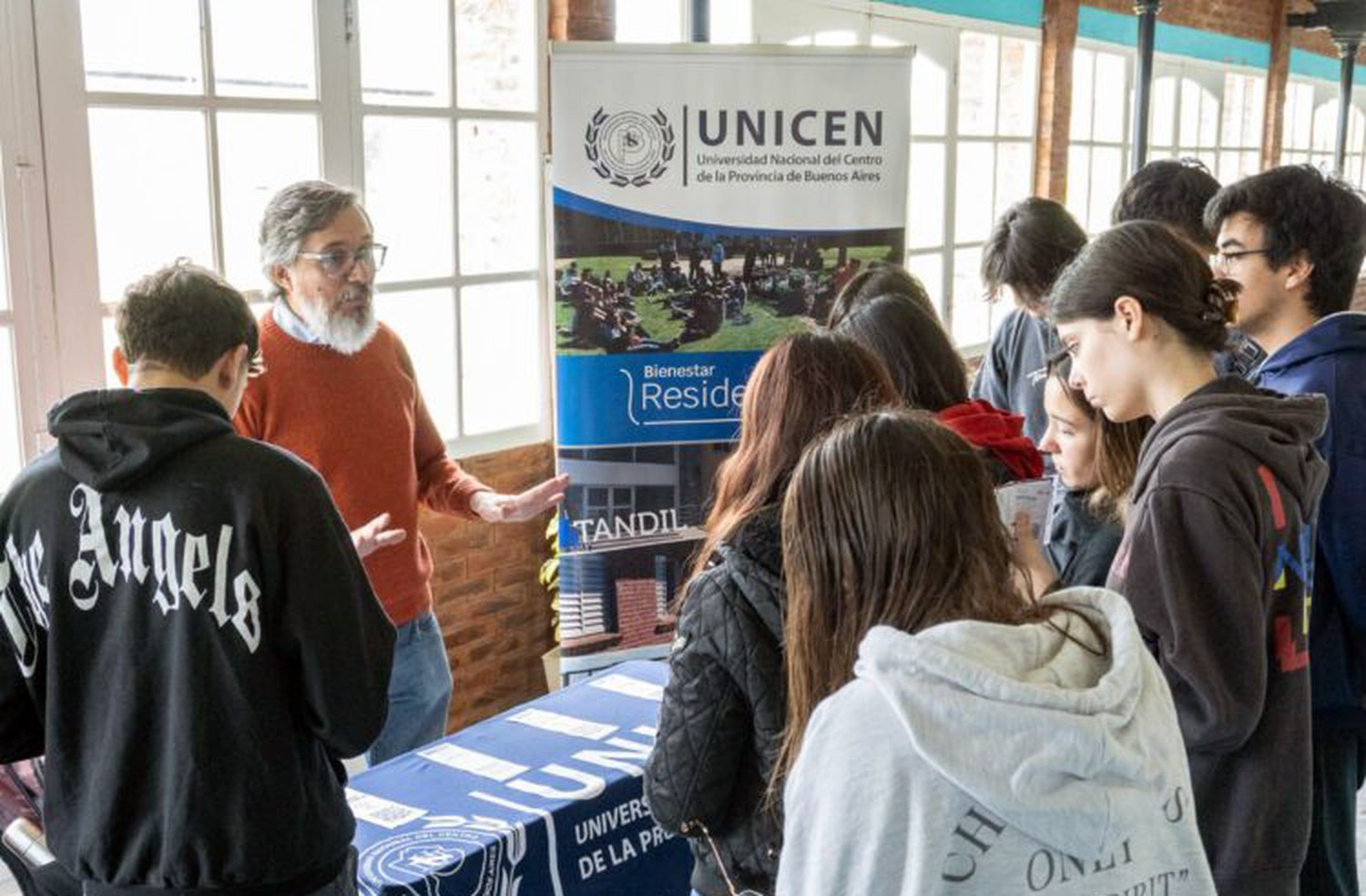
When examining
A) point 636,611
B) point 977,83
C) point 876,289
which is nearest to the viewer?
point 876,289

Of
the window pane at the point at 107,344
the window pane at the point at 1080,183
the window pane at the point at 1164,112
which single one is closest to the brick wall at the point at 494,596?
the window pane at the point at 107,344

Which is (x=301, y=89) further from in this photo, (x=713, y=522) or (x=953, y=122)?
(x=953, y=122)

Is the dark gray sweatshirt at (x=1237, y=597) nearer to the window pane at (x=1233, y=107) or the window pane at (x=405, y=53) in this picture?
the window pane at (x=405, y=53)

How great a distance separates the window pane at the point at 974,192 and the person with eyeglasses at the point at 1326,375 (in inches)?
139

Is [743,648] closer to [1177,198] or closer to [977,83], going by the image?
[1177,198]

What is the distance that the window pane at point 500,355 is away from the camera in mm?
3736

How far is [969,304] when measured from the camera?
19.7ft

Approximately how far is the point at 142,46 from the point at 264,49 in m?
0.33

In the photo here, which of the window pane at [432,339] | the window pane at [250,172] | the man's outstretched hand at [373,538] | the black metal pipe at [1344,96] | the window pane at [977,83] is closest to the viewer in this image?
the man's outstretched hand at [373,538]

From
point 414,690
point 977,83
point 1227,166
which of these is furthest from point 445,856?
point 1227,166

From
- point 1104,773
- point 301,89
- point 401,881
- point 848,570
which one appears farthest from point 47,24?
point 1104,773

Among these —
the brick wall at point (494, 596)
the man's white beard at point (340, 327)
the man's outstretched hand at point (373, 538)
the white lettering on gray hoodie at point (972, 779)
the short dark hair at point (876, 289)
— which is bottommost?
the brick wall at point (494, 596)

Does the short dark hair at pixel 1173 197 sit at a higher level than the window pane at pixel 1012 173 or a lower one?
lower

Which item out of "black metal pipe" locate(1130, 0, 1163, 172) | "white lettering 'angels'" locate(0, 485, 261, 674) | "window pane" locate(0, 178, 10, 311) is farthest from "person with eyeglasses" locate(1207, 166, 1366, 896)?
"black metal pipe" locate(1130, 0, 1163, 172)
